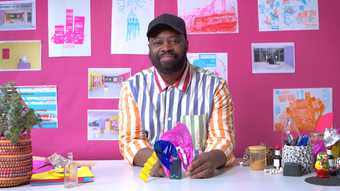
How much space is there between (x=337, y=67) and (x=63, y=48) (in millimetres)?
1479

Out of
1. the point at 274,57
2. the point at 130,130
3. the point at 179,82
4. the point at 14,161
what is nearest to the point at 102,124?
the point at 130,130

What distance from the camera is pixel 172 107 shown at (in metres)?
1.84

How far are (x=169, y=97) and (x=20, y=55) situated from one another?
95 centimetres

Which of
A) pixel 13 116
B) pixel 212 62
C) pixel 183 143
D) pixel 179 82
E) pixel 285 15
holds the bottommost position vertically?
pixel 183 143

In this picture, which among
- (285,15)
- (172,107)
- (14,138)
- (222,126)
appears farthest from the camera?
(285,15)

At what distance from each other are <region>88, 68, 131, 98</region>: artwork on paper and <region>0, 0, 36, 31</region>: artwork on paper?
0.44 m

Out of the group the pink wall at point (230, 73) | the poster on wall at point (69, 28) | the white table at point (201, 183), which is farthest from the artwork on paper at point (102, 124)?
the white table at point (201, 183)

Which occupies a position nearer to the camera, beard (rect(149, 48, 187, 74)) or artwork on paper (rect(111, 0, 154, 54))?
beard (rect(149, 48, 187, 74))

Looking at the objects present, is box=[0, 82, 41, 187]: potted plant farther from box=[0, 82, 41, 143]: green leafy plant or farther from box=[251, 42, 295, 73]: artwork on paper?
box=[251, 42, 295, 73]: artwork on paper

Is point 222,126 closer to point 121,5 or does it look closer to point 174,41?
point 174,41

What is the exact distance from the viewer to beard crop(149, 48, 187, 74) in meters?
1.79

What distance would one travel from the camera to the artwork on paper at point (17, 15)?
223cm

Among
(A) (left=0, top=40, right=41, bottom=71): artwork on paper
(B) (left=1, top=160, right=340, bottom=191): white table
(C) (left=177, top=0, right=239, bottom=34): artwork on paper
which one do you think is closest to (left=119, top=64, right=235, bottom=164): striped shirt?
(B) (left=1, top=160, right=340, bottom=191): white table

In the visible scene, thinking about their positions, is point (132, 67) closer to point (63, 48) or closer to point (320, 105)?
point (63, 48)
